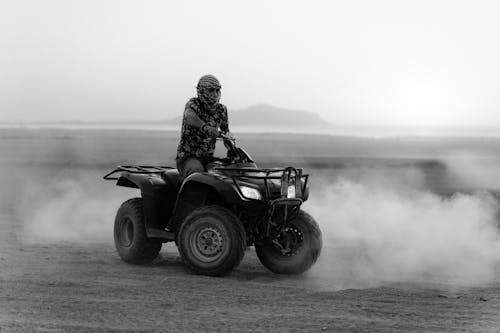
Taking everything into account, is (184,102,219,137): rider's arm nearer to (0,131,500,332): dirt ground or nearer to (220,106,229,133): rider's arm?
(220,106,229,133): rider's arm

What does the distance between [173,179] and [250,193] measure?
177 centimetres

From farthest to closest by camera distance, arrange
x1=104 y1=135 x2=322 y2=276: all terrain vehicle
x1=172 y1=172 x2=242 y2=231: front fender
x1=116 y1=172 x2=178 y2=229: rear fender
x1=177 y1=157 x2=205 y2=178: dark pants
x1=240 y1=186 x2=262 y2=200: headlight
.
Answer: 1. x1=116 y1=172 x2=178 y2=229: rear fender
2. x1=177 y1=157 x2=205 y2=178: dark pants
3. x1=172 y1=172 x2=242 y2=231: front fender
4. x1=104 y1=135 x2=322 y2=276: all terrain vehicle
5. x1=240 y1=186 x2=262 y2=200: headlight

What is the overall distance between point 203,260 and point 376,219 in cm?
748

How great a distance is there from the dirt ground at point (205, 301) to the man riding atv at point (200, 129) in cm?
147

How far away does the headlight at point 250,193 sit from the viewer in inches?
408

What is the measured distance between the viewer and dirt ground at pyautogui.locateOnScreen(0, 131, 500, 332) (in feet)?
26.9

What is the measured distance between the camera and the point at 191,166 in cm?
1112

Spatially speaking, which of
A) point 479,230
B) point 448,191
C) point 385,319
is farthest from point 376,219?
point 448,191

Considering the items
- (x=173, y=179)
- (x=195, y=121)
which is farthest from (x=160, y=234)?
(x=195, y=121)

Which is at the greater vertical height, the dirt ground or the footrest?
the footrest

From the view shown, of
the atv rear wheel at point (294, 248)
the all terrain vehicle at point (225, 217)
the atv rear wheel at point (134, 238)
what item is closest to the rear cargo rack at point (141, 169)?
the all terrain vehicle at point (225, 217)

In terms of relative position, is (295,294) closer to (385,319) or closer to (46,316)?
(385,319)

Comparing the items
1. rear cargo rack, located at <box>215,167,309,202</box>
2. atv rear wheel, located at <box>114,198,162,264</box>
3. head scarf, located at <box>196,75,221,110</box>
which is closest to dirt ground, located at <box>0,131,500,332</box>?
atv rear wheel, located at <box>114,198,162,264</box>

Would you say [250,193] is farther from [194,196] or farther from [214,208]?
[194,196]
